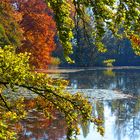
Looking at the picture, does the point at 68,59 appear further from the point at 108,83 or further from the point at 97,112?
the point at 108,83

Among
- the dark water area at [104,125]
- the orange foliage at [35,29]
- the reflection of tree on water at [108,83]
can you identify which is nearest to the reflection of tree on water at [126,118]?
the dark water area at [104,125]

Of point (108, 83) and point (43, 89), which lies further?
point (108, 83)

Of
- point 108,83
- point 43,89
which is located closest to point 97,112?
point 43,89

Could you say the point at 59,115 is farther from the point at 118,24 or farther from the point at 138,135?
the point at 118,24

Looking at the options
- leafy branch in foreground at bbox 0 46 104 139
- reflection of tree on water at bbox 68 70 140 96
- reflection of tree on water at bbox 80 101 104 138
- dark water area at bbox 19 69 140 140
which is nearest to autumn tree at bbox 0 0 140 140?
leafy branch in foreground at bbox 0 46 104 139

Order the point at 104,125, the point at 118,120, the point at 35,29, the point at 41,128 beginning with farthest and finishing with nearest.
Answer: the point at 35,29 → the point at 118,120 → the point at 104,125 → the point at 41,128

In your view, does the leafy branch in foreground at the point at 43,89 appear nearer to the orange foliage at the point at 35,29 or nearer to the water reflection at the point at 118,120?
the water reflection at the point at 118,120

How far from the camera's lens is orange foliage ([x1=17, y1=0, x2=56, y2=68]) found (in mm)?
54469

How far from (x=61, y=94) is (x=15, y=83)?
589 millimetres

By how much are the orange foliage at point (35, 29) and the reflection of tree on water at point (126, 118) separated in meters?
24.9

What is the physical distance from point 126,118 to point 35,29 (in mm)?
33659

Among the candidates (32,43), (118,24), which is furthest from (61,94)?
(32,43)

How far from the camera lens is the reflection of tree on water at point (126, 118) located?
21156 millimetres

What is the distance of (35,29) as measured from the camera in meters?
56.2
